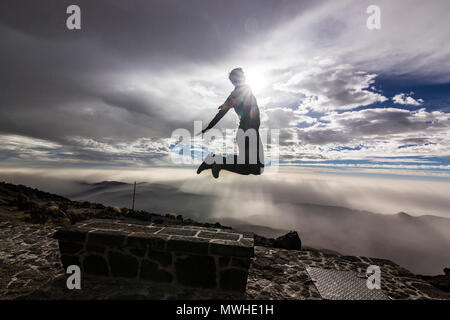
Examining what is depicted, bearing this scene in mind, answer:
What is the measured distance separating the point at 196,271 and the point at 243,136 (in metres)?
3.06

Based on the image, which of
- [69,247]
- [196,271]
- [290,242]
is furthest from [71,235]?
[290,242]

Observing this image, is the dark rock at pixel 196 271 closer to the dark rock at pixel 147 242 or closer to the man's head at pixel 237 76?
the dark rock at pixel 147 242

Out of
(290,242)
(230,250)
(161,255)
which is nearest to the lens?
(230,250)

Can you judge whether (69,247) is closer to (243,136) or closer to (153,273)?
(153,273)

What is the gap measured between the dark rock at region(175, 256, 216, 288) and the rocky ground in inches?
6.5

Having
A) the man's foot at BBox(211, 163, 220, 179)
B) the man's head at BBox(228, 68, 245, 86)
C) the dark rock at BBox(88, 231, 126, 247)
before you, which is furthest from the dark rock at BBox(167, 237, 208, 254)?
the man's head at BBox(228, 68, 245, 86)

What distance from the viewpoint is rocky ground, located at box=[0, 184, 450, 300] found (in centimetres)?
444

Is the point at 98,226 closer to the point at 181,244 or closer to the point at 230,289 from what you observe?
the point at 181,244

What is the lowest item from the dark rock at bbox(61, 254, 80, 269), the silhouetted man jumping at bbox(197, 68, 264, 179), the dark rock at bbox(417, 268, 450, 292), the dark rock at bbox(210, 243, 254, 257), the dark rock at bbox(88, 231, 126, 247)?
the dark rock at bbox(417, 268, 450, 292)

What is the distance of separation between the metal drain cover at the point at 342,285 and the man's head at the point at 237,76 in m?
5.07

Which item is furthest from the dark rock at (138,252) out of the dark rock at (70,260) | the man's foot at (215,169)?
the man's foot at (215,169)

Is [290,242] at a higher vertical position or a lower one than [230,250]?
lower

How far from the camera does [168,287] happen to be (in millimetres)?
4699

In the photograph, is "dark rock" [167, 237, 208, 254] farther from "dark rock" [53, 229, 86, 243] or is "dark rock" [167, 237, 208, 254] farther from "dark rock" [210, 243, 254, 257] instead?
"dark rock" [53, 229, 86, 243]
